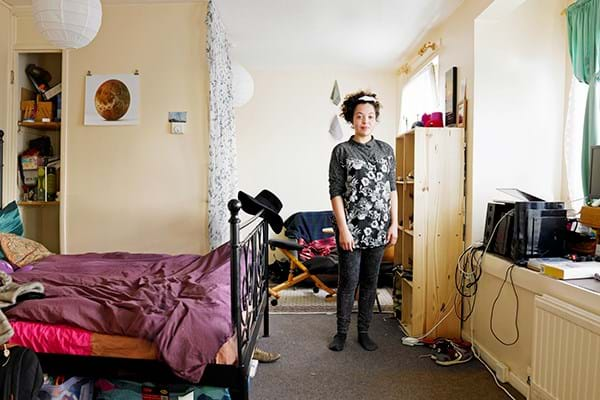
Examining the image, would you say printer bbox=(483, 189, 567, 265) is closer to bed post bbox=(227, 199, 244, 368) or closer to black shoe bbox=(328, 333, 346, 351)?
black shoe bbox=(328, 333, 346, 351)

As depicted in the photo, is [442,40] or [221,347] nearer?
[221,347]

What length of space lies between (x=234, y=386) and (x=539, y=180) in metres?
2.23

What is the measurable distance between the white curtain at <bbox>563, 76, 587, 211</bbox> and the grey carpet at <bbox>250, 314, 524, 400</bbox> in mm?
1200

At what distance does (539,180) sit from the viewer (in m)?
2.59

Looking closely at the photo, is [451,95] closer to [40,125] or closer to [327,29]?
[327,29]

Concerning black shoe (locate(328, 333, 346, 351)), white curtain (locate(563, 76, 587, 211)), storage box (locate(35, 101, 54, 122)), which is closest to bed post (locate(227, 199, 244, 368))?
black shoe (locate(328, 333, 346, 351))

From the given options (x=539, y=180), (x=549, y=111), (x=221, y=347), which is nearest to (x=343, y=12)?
(x=549, y=111)

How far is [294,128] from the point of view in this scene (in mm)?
4758

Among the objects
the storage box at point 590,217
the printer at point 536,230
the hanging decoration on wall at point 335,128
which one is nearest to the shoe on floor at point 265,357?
the printer at point 536,230

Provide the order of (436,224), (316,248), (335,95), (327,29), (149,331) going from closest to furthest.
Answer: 1. (149,331)
2. (436,224)
3. (327,29)
4. (316,248)
5. (335,95)

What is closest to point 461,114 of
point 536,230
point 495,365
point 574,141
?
point 574,141

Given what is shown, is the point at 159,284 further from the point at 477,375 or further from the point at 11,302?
the point at 477,375

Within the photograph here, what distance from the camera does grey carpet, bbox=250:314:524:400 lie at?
204 centimetres

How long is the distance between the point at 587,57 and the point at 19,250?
3.41 metres
